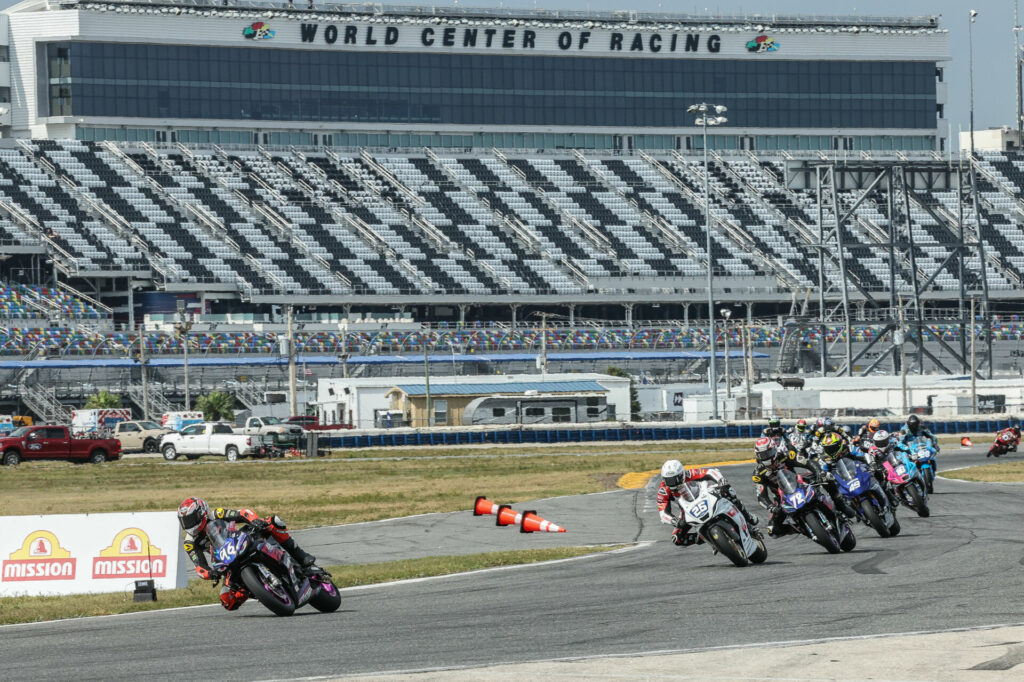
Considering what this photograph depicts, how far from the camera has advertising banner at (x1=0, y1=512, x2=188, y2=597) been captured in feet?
74.9

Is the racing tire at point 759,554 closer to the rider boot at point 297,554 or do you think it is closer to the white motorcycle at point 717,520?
the white motorcycle at point 717,520

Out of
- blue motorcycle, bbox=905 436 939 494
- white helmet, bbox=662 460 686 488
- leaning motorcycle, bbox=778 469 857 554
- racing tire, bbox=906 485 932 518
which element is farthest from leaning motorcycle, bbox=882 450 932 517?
white helmet, bbox=662 460 686 488

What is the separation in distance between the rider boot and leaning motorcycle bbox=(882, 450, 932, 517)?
13.0 metres

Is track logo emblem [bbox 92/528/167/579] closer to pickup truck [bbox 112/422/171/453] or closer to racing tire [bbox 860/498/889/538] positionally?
racing tire [bbox 860/498/889/538]

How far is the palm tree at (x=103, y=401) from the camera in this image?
8419 cm

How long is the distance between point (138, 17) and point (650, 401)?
170ft

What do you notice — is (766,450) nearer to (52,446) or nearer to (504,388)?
(52,446)

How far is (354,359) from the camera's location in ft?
313

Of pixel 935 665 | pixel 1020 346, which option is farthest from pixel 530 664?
pixel 1020 346

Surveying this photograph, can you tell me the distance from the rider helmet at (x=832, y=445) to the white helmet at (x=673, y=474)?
3.16 meters

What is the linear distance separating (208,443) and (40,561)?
135 feet

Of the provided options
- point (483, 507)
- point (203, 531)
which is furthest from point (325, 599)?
point (483, 507)

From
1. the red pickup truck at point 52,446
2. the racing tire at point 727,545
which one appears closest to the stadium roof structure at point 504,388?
the red pickup truck at point 52,446

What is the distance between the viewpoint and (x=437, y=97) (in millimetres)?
130125
